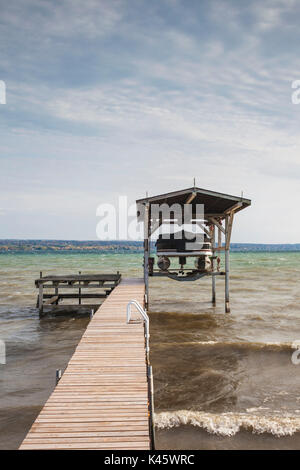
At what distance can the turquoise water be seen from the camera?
7.22 metres

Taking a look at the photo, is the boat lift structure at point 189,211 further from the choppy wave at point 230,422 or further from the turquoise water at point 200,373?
the choppy wave at point 230,422

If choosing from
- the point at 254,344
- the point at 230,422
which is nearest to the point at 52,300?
the point at 254,344

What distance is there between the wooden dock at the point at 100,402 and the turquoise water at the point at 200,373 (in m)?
1.49

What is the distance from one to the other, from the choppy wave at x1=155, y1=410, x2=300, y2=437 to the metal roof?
9.37 meters

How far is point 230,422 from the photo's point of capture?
7445 millimetres

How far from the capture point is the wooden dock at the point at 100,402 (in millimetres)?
4520

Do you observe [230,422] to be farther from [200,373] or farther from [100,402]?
[100,402]

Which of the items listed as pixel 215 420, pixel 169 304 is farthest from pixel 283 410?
pixel 169 304

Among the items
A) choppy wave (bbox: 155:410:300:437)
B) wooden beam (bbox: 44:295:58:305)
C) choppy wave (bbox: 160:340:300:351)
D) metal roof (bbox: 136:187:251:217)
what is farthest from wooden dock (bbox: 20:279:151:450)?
wooden beam (bbox: 44:295:58:305)

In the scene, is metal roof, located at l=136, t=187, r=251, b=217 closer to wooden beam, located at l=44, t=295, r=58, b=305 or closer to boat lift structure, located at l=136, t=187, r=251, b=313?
boat lift structure, located at l=136, t=187, r=251, b=313

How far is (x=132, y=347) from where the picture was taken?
7938 mm

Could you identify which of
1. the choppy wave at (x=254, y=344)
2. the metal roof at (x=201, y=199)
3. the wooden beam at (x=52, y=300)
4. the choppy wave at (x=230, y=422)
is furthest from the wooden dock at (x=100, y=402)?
the wooden beam at (x=52, y=300)

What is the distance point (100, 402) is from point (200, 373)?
5.48 meters

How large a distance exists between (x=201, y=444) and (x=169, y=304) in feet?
57.0
